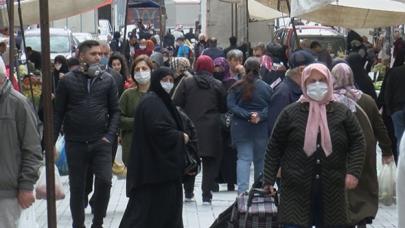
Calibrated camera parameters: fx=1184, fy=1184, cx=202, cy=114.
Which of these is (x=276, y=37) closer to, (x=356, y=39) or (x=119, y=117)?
(x=356, y=39)

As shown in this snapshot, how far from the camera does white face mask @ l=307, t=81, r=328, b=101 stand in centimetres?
895

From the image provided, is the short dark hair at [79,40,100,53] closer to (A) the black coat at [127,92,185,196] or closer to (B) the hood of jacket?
(A) the black coat at [127,92,185,196]

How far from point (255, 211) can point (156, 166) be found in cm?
113

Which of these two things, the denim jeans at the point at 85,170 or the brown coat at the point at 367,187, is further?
the denim jeans at the point at 85,170

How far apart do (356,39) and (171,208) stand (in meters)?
20.4

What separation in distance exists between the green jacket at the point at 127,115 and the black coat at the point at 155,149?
2.41 meters

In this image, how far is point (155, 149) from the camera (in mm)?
9867

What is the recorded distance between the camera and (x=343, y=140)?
891 cm

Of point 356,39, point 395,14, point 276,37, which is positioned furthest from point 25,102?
point 276,37

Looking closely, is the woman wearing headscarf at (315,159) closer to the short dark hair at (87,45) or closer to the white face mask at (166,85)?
the white face mask at (166,85)

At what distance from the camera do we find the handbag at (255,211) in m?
9.07

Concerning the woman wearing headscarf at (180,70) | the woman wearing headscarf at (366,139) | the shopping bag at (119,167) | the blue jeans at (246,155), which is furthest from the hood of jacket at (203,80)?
the woman wearing headscarf at (366,139)

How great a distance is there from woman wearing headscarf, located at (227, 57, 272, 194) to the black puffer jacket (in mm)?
2747

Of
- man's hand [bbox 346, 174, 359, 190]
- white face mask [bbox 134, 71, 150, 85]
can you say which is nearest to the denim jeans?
white face mask [bbox 134, 71, 150, 85]
